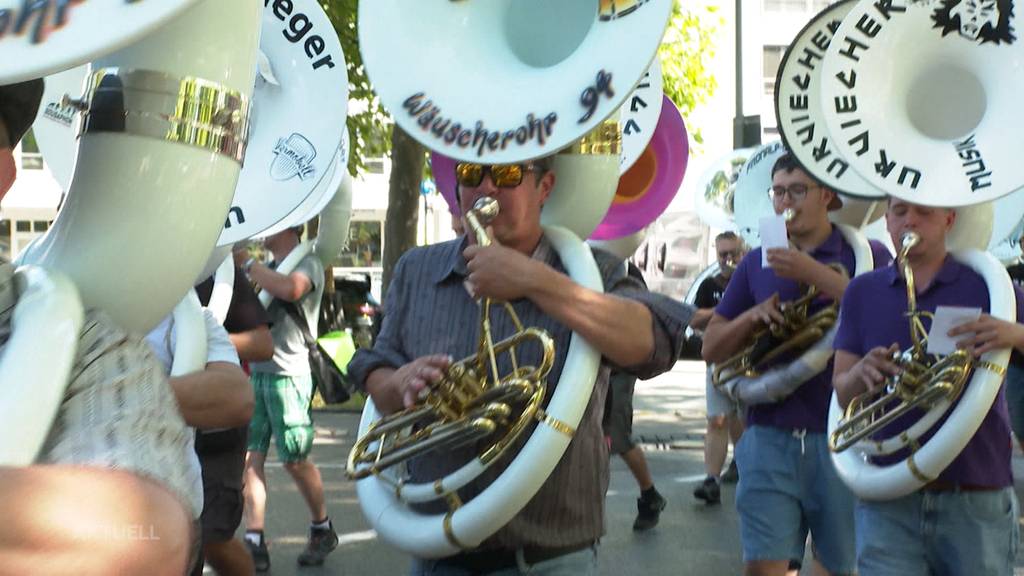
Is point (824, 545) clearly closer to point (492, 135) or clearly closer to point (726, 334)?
point (726, 334)

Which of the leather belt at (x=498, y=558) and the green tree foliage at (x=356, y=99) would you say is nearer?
the leather belt at (x=498, y=558)

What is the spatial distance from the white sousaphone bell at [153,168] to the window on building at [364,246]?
101 feet

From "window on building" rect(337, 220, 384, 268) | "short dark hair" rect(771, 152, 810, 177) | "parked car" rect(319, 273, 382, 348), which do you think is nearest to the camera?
"short dark hair" rect(771, 152, 810, 177)

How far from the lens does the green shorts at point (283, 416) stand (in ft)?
20.1

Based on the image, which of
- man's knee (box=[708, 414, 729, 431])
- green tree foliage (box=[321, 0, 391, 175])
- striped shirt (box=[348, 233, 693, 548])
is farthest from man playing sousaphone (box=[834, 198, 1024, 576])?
green tree foliage (box=[321, 0, 391, 175])

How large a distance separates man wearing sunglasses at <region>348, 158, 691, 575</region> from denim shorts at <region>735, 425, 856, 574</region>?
135cm

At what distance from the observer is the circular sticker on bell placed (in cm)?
285

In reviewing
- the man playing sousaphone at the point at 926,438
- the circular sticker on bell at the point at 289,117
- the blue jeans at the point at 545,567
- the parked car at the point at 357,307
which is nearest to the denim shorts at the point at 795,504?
the man playing sousaphone at the point at 926,438

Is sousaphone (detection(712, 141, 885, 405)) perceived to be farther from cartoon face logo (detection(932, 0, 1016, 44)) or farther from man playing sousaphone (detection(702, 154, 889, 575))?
cartoon face logo (detection(932, 0, 1016, 44))

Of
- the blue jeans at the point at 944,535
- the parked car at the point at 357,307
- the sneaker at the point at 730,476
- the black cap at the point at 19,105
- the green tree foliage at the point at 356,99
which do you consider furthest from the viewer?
the parked car at the point at 357,307

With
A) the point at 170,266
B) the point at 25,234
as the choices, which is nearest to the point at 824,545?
the point at 170,266

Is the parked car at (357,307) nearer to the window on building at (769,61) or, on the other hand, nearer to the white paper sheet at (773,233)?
the white paper sheet at (773,233)

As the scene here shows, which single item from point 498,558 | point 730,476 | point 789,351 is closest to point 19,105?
point 498,558

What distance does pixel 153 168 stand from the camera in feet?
4.13
